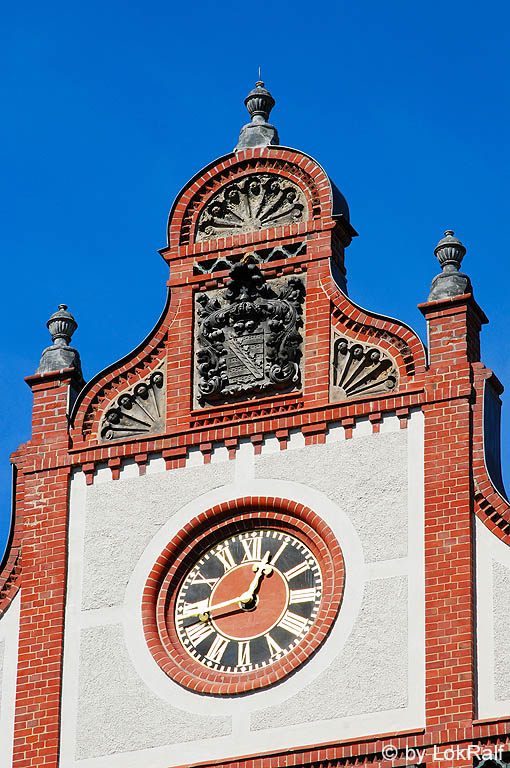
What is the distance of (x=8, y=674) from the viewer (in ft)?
124

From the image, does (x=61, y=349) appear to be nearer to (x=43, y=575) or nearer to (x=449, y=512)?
(x=43, y=575)

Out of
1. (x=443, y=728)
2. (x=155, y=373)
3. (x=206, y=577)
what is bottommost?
(x=443, y=728)

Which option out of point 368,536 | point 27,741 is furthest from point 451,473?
point 27,741

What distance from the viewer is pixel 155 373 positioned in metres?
38.9

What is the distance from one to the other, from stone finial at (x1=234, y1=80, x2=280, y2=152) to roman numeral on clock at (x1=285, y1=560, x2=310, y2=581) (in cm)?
614

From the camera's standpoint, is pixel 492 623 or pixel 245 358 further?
pixel 245 358

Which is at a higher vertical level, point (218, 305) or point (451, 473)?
point (218, 305)

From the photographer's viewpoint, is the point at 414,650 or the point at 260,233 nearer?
the point at 414,650

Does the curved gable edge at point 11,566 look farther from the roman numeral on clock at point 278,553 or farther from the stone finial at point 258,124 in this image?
the stone finial at point 258,124

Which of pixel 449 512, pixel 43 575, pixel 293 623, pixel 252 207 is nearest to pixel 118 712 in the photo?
pixel 43 575

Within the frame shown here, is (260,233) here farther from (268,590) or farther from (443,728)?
(443,728)

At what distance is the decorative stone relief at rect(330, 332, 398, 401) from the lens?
3741 cm

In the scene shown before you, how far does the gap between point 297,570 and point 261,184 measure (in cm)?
564

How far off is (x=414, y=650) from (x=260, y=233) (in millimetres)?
6548
